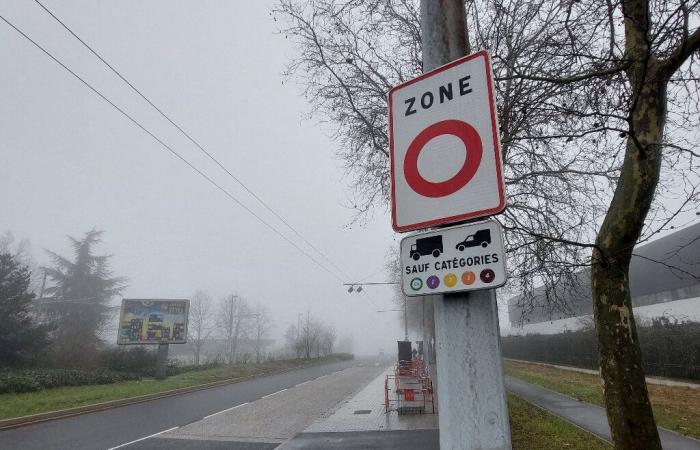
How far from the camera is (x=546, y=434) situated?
9.26 meters

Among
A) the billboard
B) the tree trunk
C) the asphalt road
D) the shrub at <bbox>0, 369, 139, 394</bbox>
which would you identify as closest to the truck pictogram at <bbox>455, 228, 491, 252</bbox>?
the tree trunk

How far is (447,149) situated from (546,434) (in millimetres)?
9501

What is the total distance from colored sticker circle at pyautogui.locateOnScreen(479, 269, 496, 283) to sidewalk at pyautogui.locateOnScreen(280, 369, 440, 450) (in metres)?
8.41

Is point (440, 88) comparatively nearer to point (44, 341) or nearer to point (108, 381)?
point (108, 381)

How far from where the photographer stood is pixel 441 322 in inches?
69.3

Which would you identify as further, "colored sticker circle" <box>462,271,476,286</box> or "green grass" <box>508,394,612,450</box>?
"green grass" <box>508,394,612,450</box>

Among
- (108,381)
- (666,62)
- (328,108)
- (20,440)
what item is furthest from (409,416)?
(108,381)

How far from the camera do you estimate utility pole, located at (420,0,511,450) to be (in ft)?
5.20

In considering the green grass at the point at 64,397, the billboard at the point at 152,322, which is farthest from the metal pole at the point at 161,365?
the green grass at the point at 64,397

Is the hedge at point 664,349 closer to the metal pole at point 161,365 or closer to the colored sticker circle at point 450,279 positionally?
the colored sticker circle at point 450,279

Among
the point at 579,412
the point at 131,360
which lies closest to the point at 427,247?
the point at 579,412

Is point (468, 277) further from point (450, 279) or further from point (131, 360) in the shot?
point (131, 360)

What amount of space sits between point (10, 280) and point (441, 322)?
111 feet

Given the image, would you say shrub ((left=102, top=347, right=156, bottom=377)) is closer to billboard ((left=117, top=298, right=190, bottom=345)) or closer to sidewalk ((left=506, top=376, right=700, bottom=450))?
billboard ((left=117, top=298, right=190, bottom=345))
